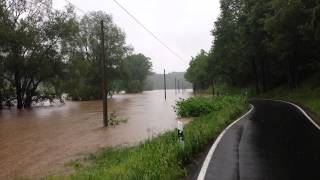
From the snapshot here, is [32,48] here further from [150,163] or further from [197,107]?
[150,163]

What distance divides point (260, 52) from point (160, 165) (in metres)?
52.6

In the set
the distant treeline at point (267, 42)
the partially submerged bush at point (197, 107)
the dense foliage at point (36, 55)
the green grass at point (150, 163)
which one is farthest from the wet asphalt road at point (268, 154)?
the dense foliage at point (36, 55)

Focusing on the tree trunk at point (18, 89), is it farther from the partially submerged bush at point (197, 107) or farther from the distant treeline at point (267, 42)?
the partially submerged bush at point (197, 107)

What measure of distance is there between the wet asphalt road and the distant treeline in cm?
1642

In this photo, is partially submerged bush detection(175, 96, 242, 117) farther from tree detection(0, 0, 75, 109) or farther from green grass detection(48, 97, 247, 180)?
tree detection(0, 0, 75, 109)

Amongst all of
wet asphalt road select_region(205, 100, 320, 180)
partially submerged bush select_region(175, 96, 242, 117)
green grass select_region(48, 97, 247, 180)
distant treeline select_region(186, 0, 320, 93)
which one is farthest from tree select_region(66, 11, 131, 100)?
green grass select_region(48, 97, 247, 180)

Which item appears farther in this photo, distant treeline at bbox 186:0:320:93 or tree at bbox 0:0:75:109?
tree at bbox 0:0:75:109

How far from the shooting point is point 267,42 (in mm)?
55406

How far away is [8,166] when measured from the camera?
51.6ft

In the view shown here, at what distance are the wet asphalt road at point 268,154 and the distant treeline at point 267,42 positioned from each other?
16417mm

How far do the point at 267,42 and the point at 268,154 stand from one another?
4328cm

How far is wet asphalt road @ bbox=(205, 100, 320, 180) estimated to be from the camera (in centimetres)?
1068

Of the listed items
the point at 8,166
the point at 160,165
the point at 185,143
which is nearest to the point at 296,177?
the point at 160,165

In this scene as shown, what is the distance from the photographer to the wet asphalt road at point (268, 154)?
10680mm
